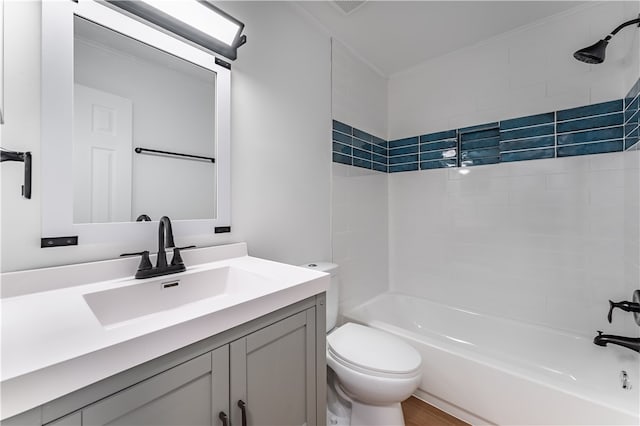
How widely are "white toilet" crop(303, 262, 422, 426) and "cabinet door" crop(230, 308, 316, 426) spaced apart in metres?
0.44

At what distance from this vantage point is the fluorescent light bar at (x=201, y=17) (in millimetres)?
1087

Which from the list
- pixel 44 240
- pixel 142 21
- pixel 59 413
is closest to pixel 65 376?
pixel 59 413

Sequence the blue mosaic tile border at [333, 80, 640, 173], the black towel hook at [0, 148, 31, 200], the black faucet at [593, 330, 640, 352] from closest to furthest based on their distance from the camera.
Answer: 1. the black towel hook at [0, 148, 31, 200]
2. the black faucet at [593, 330, 640, 352]
3. the blue mosaic tile border at [333, 80, 640, 173]

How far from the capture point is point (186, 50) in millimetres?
1178

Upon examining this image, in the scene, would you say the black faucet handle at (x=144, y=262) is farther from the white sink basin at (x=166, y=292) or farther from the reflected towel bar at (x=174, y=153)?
the reflected towel bar at (x=174, y=153)

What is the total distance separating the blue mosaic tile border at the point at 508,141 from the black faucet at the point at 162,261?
130 centimetres

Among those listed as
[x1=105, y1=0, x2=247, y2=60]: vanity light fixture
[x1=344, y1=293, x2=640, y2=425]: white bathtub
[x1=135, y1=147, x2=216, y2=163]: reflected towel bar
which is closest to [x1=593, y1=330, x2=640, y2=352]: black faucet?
[x1=344, y1=293, x2=640, y2=425]: white bathtub

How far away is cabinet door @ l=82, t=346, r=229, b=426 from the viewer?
1.66 ft

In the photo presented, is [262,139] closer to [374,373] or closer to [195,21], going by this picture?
[195,21]

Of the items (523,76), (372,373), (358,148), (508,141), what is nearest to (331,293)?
(372,373)

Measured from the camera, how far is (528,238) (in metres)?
1.90

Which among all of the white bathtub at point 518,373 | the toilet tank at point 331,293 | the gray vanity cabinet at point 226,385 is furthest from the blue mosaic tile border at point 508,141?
the gray vanity cabinet at point 226,385

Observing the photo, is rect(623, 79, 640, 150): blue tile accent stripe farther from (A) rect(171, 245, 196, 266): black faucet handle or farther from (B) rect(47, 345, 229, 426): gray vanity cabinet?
(A) rect(171, 245, 196, 266): black faucet handle

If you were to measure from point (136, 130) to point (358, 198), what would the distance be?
157cm
